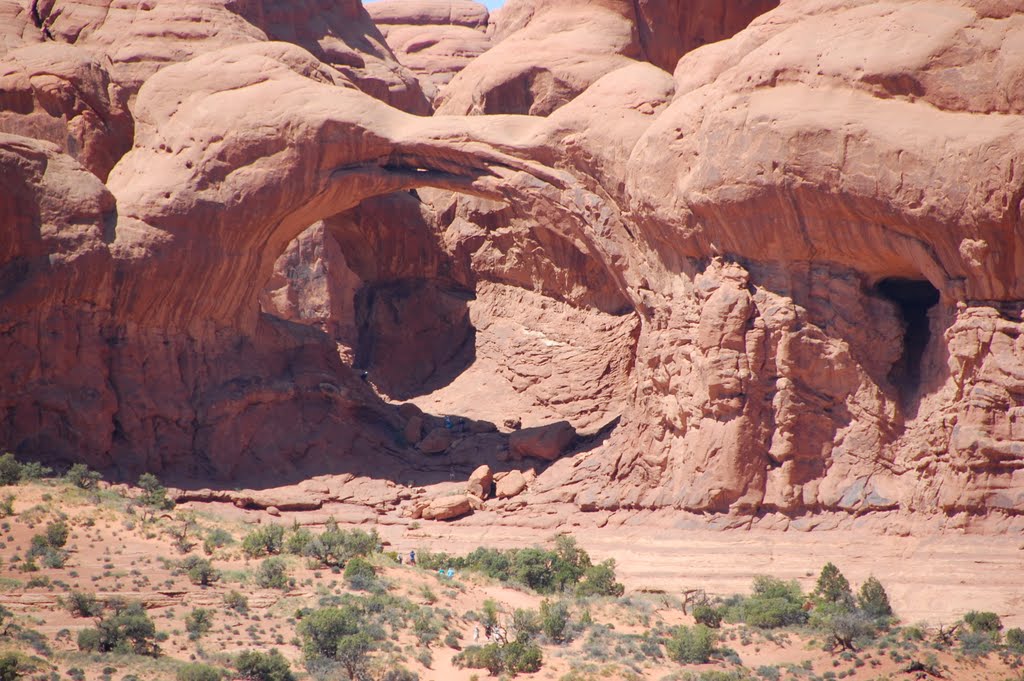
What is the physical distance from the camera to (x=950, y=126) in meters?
19.6

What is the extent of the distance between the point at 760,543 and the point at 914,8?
815cm

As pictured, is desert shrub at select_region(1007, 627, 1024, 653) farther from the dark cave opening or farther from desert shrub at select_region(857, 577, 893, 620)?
the dark cave opening

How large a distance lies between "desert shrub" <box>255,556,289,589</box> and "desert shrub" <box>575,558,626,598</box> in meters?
4.31

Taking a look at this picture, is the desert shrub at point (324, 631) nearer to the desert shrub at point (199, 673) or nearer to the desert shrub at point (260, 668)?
the desert shrub at point (260, 668)

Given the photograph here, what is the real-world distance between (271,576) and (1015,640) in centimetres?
947

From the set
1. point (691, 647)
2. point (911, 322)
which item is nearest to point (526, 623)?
point (691, 647)

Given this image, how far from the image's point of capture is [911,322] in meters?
22.1

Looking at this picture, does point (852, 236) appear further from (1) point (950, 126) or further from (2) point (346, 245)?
(2) point (346, 245)

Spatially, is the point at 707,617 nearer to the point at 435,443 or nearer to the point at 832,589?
the point at 832,589

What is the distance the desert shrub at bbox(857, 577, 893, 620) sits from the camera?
1878 centimetres

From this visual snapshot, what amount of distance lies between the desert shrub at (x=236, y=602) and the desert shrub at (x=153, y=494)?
18.0 feet

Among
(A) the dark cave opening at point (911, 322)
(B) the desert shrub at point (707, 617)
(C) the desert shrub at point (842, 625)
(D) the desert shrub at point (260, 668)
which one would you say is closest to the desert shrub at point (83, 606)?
(D) the desert shrub at point (260, 668)

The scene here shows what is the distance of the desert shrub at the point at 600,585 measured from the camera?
20.6 metres

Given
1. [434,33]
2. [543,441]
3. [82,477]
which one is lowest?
[82,477]
